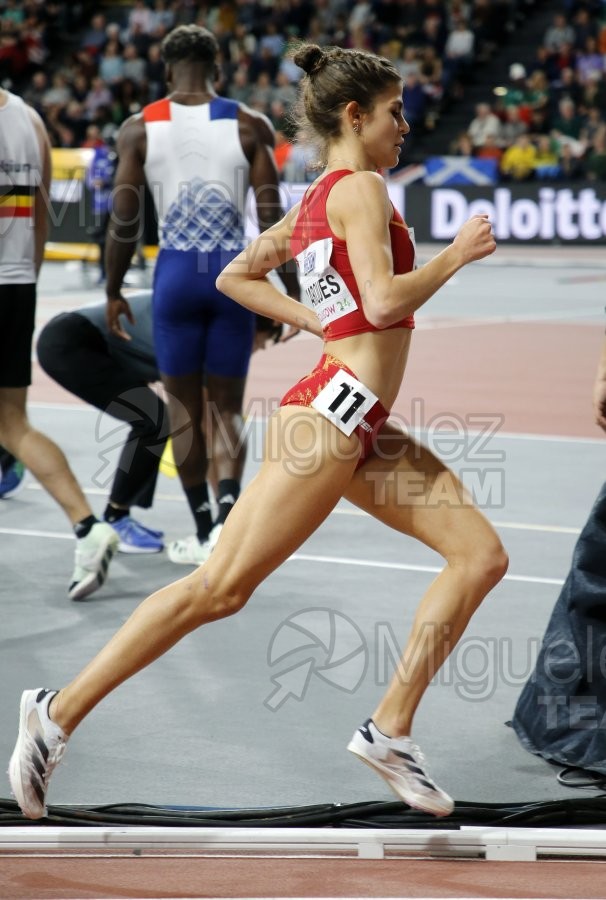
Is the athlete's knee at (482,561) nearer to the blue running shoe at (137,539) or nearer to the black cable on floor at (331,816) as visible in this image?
the black cable on floor at (331,816)

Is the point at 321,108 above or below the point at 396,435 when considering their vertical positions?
above

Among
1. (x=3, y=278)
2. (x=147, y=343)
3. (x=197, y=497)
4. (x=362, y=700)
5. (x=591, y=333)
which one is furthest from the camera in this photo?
(x=591, y=333)

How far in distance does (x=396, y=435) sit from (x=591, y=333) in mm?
10806

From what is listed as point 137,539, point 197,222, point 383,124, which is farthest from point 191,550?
point 383,124

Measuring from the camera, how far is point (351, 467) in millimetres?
3391

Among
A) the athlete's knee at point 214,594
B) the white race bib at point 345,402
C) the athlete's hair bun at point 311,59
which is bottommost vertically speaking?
the athlete's knee at point 214,594

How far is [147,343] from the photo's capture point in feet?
21.8

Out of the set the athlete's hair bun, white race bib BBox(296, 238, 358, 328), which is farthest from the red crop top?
the athlete's hair bun

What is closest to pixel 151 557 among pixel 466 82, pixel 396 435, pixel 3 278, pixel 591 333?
pixel 3 278

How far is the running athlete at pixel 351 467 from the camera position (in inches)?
131

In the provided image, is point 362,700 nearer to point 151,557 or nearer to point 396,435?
point 396,435

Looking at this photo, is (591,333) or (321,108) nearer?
(321,108)

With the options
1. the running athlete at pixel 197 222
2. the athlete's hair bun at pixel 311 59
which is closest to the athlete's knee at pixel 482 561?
the athlete's hair bun at pixel 311 59

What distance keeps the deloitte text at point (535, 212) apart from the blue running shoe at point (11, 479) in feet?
53.6
